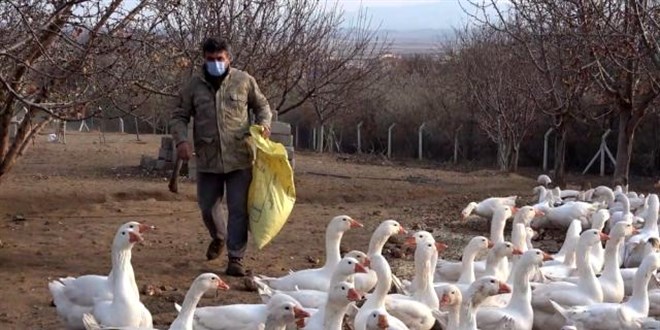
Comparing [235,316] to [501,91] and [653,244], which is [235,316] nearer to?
[653,244]

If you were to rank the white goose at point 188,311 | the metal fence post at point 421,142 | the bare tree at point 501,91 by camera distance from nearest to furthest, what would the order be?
1. the white goose at point 188,311
2. the bare tree at point 501,91
3. the metal fence post at point 421,142

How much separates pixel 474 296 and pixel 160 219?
6173 millimetres

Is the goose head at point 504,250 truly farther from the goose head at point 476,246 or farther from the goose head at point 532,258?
the goose head at point 532,258

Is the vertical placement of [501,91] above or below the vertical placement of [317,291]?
above

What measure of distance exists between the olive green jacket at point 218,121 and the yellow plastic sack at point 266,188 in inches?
4.0

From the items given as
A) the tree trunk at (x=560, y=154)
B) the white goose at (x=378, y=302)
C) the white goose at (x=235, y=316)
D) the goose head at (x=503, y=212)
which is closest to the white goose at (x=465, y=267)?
the goose head at (x=503, y=212)

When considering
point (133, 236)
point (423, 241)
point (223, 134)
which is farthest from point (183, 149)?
point (423, 241)

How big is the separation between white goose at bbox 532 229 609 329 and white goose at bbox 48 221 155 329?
331 centimetres

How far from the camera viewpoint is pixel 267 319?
6.68 m

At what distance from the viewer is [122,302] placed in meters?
7.30

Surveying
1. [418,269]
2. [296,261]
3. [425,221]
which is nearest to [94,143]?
[425,221]

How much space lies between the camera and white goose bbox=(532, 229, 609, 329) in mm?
8680

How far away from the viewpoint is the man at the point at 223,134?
9430 millimetres

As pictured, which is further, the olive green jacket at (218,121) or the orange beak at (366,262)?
the olive green jacket at (218,121)
